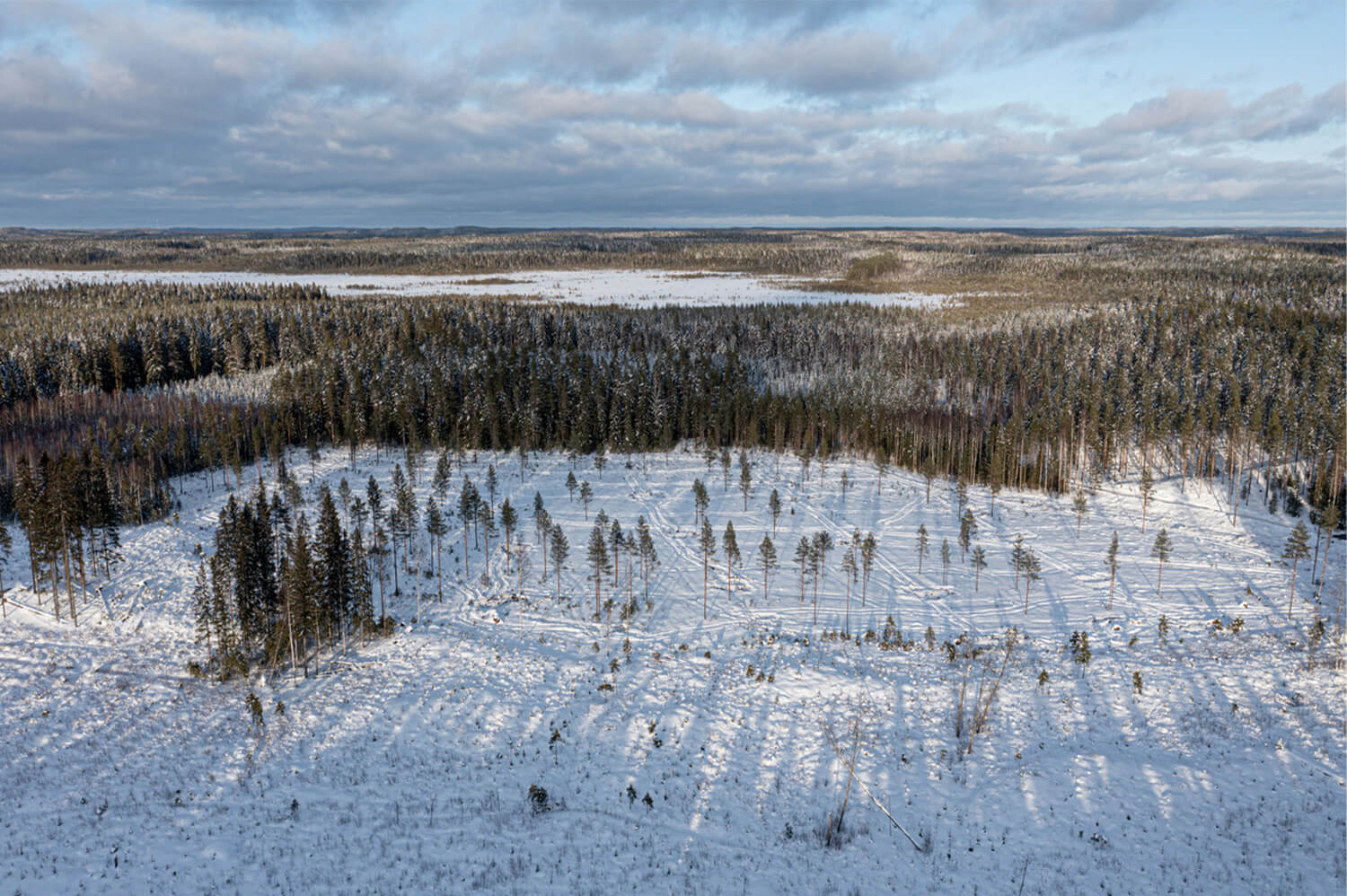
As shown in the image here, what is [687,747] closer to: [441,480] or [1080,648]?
[1080,648]

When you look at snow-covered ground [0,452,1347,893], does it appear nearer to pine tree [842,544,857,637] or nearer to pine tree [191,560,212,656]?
pine tree [842,544,857,637]

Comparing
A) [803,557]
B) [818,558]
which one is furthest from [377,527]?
[818,558]

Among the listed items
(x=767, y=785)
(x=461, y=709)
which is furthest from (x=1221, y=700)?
(x=461, y=709)

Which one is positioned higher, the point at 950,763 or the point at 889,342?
the point at 889,342

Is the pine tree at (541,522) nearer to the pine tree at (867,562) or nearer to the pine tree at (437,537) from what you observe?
the pine tree at (437,537)

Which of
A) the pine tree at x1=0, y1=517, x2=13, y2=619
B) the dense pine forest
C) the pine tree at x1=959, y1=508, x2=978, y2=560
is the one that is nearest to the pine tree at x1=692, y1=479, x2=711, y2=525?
the dense pine forest

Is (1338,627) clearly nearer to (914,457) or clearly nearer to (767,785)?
(767,785)

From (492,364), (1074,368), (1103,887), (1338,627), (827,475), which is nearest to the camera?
(1103,887)
